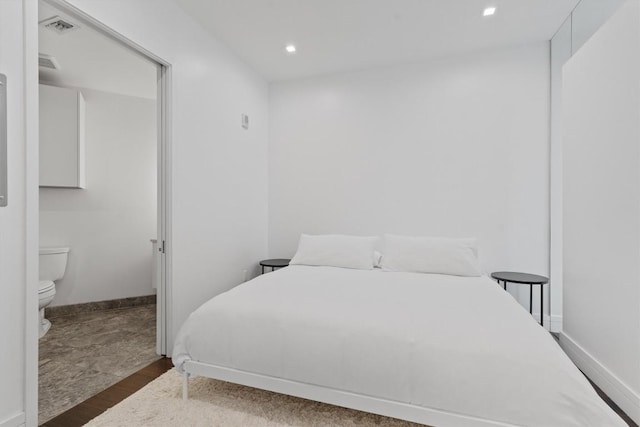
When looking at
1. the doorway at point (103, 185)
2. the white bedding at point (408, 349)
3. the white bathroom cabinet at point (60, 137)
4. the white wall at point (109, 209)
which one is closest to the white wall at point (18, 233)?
the white bedding at point (408, 349)

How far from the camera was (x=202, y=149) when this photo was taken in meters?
2.72

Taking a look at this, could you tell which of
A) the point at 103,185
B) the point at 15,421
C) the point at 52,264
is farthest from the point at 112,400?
the point at 103,185

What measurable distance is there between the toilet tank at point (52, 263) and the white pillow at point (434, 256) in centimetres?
334

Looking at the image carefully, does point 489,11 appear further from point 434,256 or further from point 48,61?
point 48,61

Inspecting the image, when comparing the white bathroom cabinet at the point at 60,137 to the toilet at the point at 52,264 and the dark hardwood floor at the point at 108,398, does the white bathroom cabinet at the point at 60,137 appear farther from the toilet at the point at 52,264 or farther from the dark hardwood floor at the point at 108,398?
the dark hardwood floor at the point at 108,398

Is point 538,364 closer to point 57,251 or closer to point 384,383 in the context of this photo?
point 384,383

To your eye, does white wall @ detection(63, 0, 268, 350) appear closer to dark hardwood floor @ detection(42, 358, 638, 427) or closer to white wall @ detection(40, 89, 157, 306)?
dark hardwood floor @ detection(42, 358, 638, 427)

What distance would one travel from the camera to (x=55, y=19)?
222 centimetres

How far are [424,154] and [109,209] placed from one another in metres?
3.67

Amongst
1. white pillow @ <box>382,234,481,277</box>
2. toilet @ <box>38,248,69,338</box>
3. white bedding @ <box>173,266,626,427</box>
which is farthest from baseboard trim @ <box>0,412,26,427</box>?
white pillow @ <box>382,234,481,277</box>

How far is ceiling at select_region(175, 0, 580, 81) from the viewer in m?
2.45

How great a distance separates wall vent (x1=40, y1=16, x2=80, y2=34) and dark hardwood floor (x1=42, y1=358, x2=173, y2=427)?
248cm

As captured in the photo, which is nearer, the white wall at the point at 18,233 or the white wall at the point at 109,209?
the white wall at the point at 18,233

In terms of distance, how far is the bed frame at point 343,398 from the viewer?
4.47 feet
